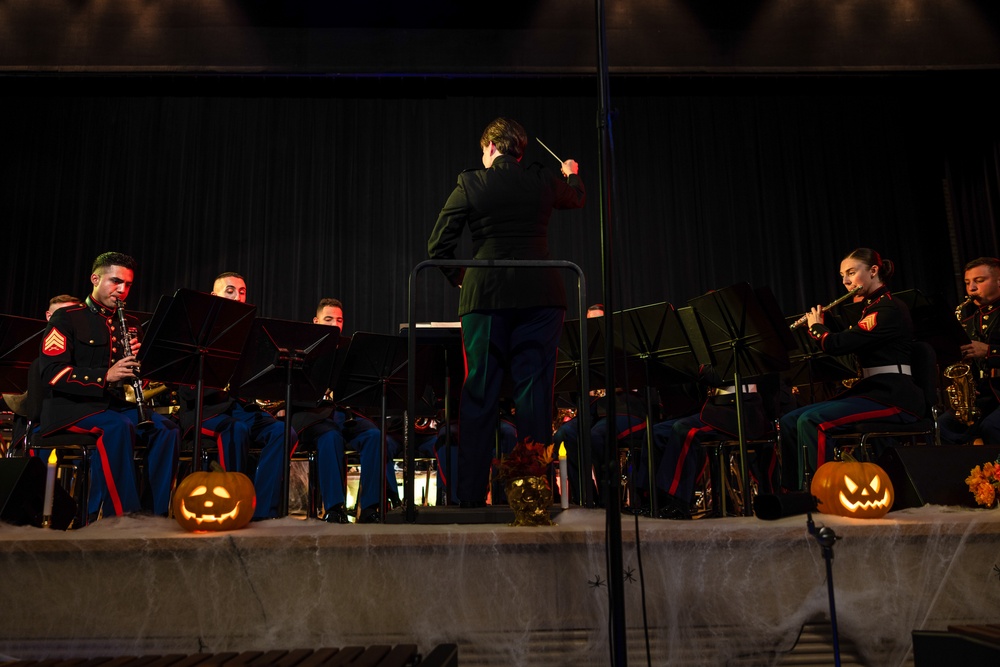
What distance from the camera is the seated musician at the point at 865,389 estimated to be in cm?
491

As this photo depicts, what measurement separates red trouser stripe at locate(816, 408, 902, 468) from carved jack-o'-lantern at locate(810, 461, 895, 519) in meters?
1.28

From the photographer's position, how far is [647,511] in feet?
17.6

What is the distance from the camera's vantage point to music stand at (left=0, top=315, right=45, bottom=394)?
5117mm

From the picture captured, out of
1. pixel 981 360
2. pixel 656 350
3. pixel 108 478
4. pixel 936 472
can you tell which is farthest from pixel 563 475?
pixel 108 478

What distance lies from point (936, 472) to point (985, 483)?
232mm

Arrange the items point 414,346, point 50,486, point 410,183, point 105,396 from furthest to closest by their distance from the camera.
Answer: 1. point 410,183
2. point 50,486
3. point 105,396
4. point 414,346

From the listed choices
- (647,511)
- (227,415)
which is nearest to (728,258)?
(647,511)

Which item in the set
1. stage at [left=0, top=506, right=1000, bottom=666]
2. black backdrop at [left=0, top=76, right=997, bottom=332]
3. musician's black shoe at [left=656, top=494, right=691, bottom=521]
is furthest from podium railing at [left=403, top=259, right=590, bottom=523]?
black backdrop at [left=0, top=76, right=997, bottom=332]

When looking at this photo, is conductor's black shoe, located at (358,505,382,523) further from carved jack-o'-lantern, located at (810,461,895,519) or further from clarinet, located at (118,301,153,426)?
carved jack-o'-lantern, located at (810,461,895,519)

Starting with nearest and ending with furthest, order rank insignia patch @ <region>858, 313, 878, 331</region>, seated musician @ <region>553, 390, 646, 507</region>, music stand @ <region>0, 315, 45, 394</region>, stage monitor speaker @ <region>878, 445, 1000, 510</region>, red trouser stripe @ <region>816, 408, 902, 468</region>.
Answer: stage monitor speaker @ <region>878, 445, 1000, 510</region> → red trouser stripe @ <region>816, 408, 902, 468</region> → rank insignia patch @ <region>858, 313, 878, 331</region> → music stand @ <region>0, 315, 45, 394</region> → seated musician @ <region>553, 390, 646, 507</region>

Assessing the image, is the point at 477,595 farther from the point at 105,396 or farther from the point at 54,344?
the point at 54,344

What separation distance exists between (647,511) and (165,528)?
10.2 feet

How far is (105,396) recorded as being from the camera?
15.6 feet

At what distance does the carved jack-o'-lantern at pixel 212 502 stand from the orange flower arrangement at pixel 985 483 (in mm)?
→ 3227
